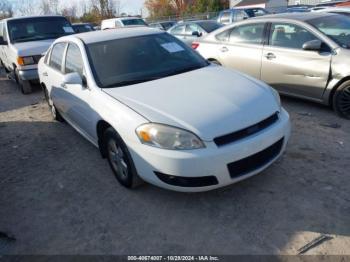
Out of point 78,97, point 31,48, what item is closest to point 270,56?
point 78,97

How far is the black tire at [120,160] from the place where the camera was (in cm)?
337

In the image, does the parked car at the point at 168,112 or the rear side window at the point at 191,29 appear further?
the rear side window at the point at 191,29

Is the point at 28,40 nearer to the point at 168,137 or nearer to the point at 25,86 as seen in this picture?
the point at 25,86

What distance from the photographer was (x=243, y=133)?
302 cm

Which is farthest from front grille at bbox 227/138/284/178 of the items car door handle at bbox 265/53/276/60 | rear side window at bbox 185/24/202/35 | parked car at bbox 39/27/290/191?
rear side window at bbox 185/24/202/35

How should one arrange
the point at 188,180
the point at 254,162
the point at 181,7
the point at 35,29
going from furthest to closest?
the point at 181,7
the point at 35,29
the point at 254,162
the point at 188,180

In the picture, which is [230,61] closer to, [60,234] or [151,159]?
[151,159]

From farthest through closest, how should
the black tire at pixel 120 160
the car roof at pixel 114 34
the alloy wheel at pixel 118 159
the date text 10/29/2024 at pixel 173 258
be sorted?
the car roof at pixel 114 34, the alloy wheel at pixel 118 159, the black tire at pixel 120 160, the date text 10/29/2024 at pixel 173 258

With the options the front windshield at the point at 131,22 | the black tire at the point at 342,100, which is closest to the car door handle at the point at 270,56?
the black tire at the point at 342,100

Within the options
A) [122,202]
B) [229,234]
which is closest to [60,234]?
[122,202]

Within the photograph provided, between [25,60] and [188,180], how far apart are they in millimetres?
6714

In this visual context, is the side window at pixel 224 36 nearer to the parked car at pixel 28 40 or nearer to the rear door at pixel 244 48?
the rear door at pixel 244 48

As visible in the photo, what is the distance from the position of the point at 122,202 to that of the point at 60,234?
67 cm

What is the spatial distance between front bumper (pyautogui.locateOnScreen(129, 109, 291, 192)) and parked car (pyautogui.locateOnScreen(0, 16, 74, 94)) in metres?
6.19
